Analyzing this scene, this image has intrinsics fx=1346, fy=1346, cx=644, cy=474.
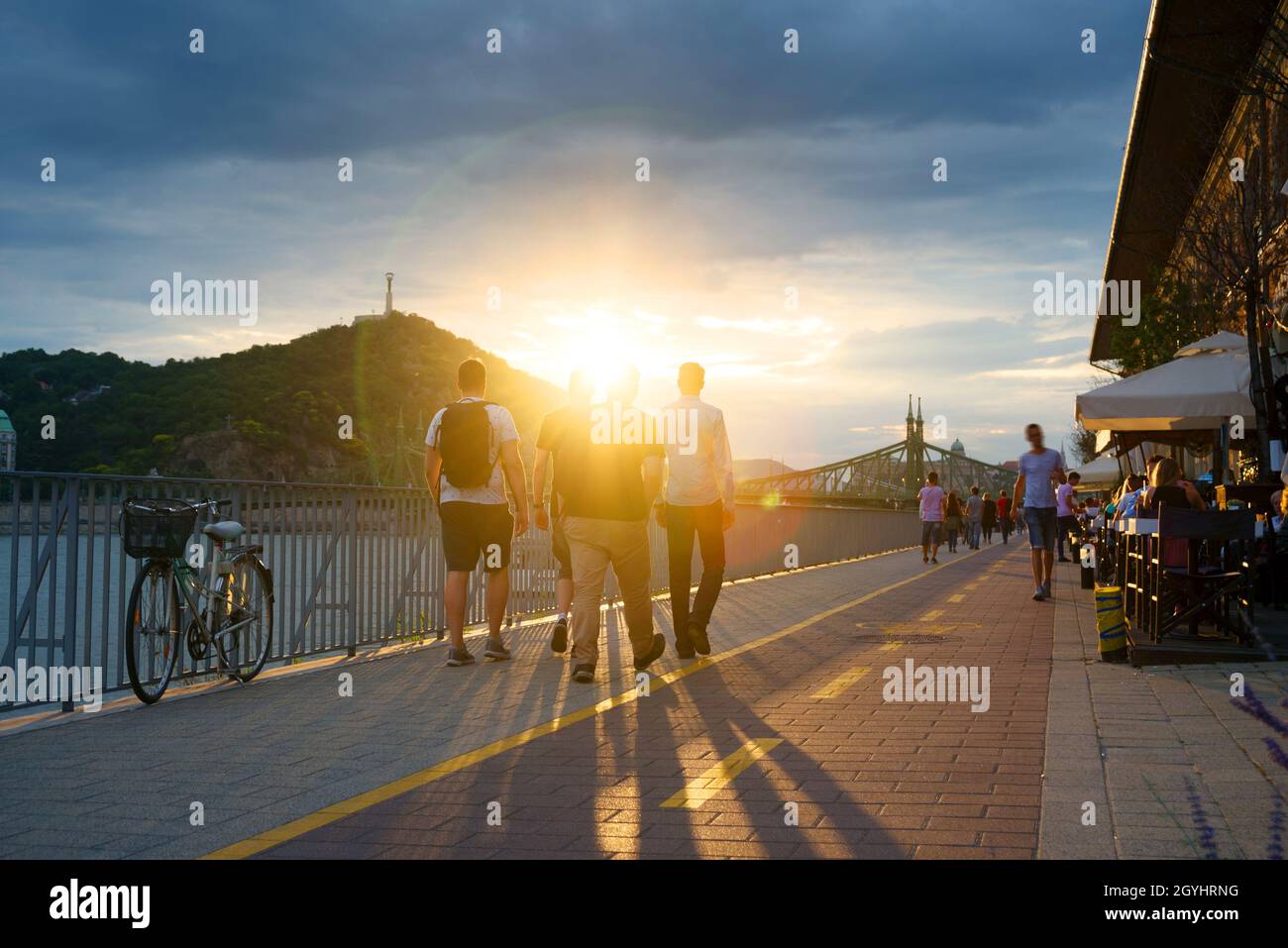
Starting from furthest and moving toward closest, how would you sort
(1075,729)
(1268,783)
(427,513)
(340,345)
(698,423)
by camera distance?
(340,345) → (427,513) → (698,423) → (1075,729) → (1268,783)

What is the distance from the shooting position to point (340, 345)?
299 feet

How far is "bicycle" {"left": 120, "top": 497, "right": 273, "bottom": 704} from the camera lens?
7.48m

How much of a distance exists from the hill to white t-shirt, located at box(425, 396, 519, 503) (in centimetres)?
996

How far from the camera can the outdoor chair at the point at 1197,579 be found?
30.2ft

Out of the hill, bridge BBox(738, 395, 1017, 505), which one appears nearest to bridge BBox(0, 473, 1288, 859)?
the hill

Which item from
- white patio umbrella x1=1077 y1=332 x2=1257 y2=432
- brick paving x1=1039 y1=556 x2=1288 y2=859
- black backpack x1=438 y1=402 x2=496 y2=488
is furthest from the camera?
white patio umbrella x1=1077 y1=332 x2=1257 y2=432

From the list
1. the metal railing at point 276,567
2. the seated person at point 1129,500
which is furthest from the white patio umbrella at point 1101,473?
the metal railing at point 276,567

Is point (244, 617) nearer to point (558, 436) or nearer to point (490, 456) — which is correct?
point (490, 456)

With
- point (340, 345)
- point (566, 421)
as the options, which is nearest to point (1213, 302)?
point (566, 421)

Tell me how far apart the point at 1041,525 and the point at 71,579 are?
1100cm

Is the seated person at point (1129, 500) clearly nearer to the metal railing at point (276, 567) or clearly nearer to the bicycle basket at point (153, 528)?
the metal railing at point (276, 567)

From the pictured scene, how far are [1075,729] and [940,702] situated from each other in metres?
1.11

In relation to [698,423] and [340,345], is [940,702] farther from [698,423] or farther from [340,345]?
[340,345]

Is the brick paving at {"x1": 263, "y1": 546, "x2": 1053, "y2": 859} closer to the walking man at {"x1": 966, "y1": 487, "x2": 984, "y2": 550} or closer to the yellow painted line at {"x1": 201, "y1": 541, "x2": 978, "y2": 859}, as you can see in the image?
the yellow painted line at {"x1": 201, "y1": 541, "x2": 978, "y2": 859}
